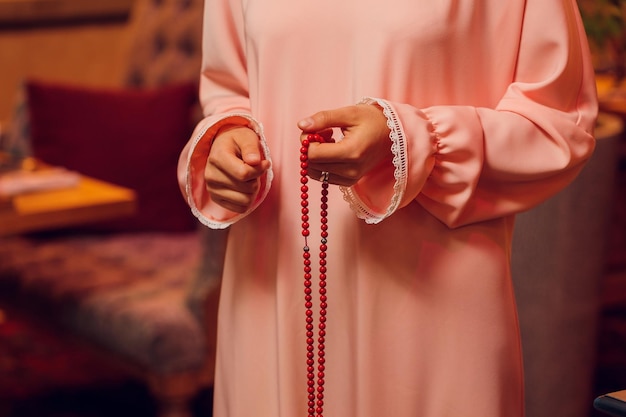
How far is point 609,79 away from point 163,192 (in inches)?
64.6

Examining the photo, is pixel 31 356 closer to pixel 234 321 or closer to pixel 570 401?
pixel 570 401

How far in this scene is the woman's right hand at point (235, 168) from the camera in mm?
1225

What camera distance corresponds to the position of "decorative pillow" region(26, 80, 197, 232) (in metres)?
3.30

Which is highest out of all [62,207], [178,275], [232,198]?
[232,198]

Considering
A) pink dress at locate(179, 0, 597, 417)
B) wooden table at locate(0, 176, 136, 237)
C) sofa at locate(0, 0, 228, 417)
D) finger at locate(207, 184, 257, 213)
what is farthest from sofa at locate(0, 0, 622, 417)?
finger at locate(207, 184, 257, 213)

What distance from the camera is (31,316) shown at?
3031 millimetres

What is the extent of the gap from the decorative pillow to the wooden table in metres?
0.55

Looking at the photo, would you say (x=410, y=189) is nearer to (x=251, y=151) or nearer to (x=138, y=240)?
(x=251, y=151)

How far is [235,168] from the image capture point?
122 centimetres

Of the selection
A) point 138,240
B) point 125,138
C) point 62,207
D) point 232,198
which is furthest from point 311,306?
point 125,138

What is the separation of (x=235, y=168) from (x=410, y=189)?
20cm

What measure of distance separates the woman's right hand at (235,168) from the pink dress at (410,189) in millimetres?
34

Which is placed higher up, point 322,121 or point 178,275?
point 322,121

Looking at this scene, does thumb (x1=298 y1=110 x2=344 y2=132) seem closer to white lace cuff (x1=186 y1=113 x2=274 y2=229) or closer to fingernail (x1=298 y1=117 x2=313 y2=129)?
fingernail (x1=298 y1=117 x2=313 y2=129)
